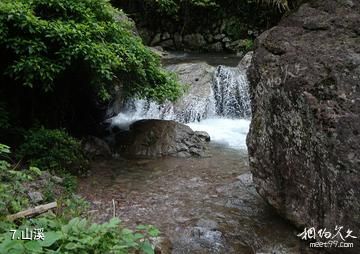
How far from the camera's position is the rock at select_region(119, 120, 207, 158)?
Result: 281 inches

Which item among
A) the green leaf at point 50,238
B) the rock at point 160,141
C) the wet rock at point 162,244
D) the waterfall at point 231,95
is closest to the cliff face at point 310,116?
the wet rock at point 162,244

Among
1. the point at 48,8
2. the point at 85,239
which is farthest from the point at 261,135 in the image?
the point at 48,8

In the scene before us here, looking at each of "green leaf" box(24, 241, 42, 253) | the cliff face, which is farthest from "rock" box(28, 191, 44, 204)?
the cliff face

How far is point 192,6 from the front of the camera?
18250 millimetres

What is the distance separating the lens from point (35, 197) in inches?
160

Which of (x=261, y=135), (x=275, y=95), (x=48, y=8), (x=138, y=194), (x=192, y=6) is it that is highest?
(x=192, y=6)

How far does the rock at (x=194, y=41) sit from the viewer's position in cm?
1811

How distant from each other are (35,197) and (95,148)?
2.87 m

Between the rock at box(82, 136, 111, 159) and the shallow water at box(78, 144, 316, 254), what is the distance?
1.03 ft

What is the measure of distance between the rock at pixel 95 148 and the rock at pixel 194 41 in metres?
11.9

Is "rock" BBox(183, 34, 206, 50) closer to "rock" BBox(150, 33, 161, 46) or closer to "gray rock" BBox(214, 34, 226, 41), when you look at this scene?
"gray rock" BBox(214, 34, 226, 41)

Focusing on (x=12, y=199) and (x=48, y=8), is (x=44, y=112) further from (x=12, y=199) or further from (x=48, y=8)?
(x=12, y=199)

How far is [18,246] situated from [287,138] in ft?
8.39

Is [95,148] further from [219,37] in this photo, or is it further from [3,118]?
[219,37]
